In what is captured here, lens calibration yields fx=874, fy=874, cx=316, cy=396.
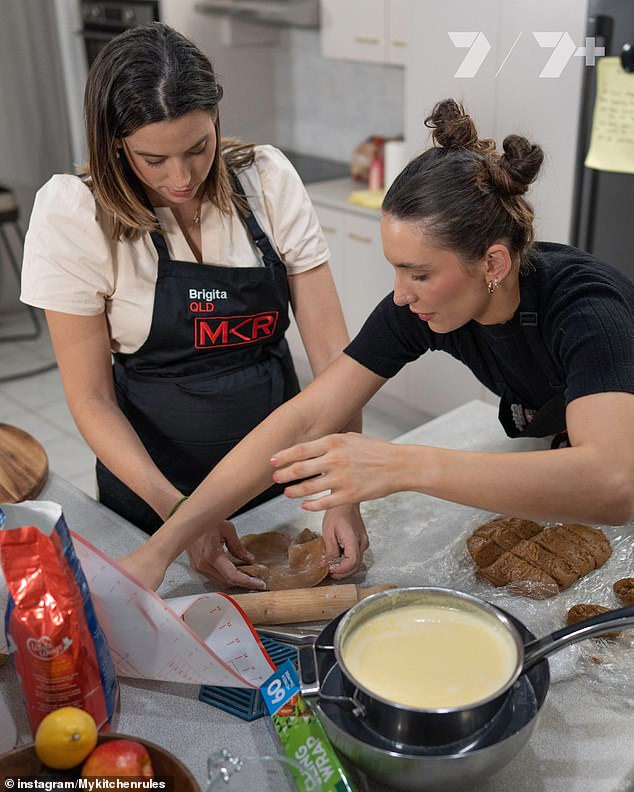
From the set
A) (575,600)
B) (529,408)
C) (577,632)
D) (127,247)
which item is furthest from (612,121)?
(577,632)

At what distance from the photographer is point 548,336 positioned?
4.11ft

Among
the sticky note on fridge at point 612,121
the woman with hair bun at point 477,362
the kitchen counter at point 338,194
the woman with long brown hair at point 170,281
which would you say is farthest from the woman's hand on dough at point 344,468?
the kitchen counter at point 338,194

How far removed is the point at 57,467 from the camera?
3.34 meters

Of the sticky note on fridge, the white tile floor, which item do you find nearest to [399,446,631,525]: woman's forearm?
the sticky note on fridge

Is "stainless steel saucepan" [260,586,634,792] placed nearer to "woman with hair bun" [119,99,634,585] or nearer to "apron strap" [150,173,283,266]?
"woman with hair bun" [119,99,634,585]

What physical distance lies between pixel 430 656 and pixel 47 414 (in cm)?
316

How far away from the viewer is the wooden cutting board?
1485mm

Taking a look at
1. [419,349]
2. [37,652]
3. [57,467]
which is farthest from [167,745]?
[57,467]

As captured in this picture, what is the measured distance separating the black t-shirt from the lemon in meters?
0.71

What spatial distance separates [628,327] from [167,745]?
778 millimetres

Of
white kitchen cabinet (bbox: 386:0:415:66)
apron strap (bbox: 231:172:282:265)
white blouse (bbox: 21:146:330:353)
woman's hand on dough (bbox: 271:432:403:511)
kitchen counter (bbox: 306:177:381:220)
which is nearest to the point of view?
woman's hand on dough (bbox: 271:432:403:511)

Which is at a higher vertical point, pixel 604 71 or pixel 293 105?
pixel 604 71

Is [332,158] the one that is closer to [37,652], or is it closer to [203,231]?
[203,231]

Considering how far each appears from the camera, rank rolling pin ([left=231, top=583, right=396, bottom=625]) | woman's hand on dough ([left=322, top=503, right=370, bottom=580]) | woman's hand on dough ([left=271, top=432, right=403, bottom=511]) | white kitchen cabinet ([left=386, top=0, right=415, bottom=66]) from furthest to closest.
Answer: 1. white kitchen cabinet ([left=386, top=0, right=415, bottom=66])
2. woman's hand on dough ([left=322, top=503, right=370, bottom=580])
3. rolling pin ([left=231, top=583, right=396, bottom=625])
4. woman's hand on dough ([left=271, top=432, right=403, bottom=511])
